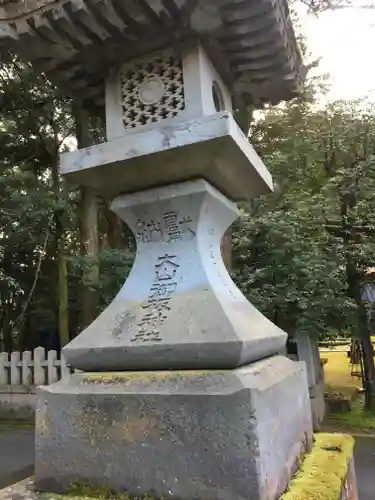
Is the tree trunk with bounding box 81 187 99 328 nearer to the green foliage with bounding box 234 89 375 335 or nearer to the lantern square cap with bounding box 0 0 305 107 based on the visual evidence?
the green foliage with bounding box 234 89 375 335

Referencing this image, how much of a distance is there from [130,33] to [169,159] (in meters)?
0.72

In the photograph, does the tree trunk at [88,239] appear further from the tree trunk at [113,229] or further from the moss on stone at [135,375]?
the moss on stone at [135,375]

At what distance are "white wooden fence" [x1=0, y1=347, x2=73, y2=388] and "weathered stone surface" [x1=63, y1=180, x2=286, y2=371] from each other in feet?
19.9

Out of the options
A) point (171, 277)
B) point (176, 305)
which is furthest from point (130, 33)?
point (176, 305)

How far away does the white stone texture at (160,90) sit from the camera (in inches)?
102

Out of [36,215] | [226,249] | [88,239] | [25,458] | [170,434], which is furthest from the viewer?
[88,239]

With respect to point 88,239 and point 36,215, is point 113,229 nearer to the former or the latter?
point 88,239

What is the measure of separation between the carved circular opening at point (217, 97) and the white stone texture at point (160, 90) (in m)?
0.05

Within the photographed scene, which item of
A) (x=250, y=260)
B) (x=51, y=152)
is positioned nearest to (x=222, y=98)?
(x=250, y=260)

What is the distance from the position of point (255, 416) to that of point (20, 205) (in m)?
6.82

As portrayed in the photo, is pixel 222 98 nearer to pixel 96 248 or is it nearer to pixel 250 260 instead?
pixel 250 260

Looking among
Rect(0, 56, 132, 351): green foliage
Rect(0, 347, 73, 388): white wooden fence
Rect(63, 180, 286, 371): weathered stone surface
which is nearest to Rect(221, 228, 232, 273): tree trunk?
Rect(0, 56, 132, 351): green foliage

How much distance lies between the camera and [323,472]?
2.30 meters

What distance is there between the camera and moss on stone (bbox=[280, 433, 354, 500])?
2047 millimetres
